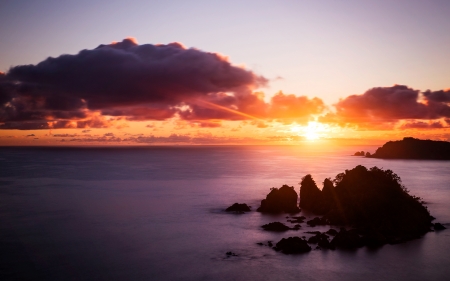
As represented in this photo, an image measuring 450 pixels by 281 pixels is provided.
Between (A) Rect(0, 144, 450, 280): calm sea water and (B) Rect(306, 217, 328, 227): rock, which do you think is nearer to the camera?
(A) Rect(0, 144, 450, 280): calm sea water

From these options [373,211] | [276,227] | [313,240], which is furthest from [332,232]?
[373,211]

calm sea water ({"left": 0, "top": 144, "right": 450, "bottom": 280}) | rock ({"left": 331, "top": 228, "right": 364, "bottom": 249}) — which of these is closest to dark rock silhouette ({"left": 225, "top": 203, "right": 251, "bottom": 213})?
calm sea water ({"left": 0, "top": 144, "right": 450, "bottom": 280})

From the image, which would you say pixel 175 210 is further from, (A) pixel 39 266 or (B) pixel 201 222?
(A) pixel 39 266

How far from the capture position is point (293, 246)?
49938 mm

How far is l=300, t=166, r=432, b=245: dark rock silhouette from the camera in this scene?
54750mm

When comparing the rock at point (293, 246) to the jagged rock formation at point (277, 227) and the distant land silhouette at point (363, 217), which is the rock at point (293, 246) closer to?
the distant land silhouette at point (363, 217)

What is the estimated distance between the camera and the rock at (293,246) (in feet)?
163

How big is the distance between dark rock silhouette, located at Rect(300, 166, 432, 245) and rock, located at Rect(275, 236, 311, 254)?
5153 mm

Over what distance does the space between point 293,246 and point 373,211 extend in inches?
807

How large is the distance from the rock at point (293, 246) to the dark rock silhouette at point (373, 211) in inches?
203

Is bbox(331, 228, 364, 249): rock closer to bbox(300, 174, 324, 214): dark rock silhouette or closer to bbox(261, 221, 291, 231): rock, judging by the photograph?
bbox(261, 221, 291, 231): rock

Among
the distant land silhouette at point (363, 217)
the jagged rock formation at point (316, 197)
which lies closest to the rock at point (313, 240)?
the distant land silhouette at point (363, 217)

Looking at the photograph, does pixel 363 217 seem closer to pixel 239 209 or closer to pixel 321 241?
pixel 321 241

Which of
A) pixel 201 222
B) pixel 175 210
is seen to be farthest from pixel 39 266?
pixel 175 210
